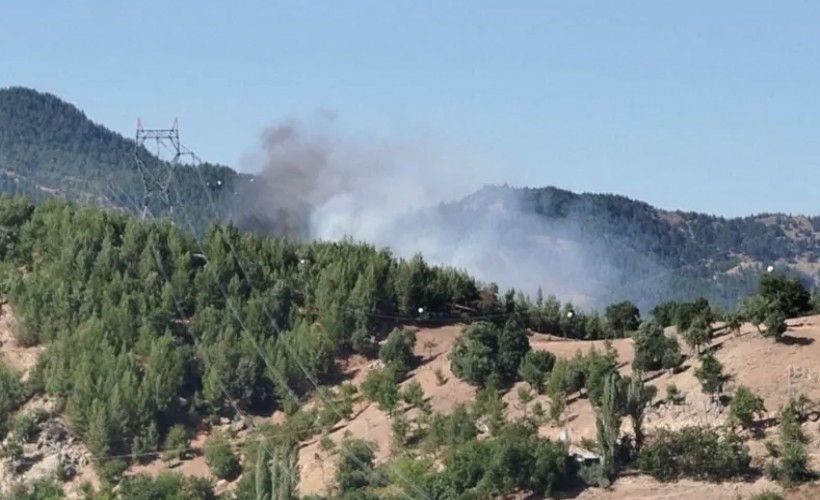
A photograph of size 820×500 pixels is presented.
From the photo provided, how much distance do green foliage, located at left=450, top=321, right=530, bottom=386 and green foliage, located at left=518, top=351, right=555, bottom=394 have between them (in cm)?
58

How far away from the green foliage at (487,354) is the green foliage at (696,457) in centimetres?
976

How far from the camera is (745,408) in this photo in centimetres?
6144

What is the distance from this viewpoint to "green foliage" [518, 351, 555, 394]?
68.1 meters

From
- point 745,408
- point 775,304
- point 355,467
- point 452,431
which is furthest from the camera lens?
point 775,304

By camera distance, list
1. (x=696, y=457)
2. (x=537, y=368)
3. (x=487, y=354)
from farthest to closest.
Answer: (x=487, y=354)
(x=537, y=368)
(x=696, y=457)

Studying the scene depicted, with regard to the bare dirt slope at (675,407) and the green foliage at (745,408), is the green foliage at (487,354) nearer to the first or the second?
the bare dirt slope at (675,407)

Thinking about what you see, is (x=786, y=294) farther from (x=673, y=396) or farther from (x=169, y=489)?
(x=169, y=489)

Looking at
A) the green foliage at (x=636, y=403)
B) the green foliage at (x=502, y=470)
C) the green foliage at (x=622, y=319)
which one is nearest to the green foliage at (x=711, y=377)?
the green foliage at (x=636, y=403)

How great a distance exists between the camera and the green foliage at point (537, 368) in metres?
68.1

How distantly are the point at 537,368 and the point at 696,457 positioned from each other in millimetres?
10392

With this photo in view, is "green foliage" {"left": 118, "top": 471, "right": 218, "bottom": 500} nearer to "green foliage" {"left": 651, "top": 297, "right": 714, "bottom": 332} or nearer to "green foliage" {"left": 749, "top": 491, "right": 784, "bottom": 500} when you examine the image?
"green foliage" {"left": 749, "top": 491, "right": 784, "bottom": 500}

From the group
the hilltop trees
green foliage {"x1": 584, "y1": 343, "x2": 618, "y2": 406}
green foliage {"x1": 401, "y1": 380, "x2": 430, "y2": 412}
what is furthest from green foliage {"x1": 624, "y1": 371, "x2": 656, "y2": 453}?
green foliage {"x1": 401, "y1": 380, "x2": 430, "y2": 412}

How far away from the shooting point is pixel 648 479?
60.2m

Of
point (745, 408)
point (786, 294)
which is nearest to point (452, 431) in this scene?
point (745, 408)
